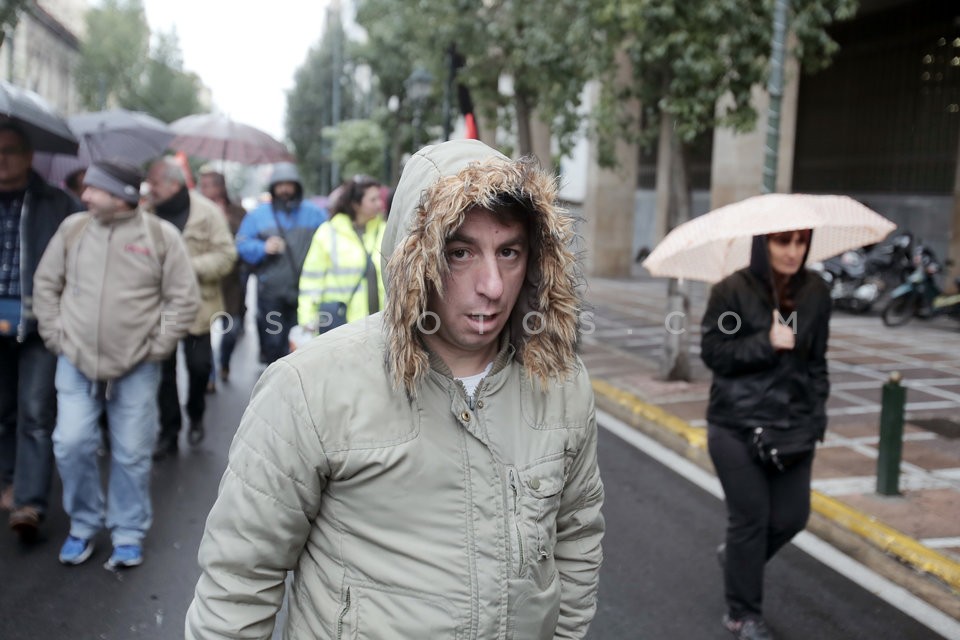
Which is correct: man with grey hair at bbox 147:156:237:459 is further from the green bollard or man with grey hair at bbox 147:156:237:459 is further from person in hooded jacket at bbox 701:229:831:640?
the green bollard

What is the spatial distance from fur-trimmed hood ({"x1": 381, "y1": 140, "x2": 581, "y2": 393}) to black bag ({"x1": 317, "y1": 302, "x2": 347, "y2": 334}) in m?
3.70

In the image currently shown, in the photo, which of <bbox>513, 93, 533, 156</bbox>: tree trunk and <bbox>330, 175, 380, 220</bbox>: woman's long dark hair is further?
<bbox>513, 93, 533, 156</bbox>: tree trunk

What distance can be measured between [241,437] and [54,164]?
7.03 m

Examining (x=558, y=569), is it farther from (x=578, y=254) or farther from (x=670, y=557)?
(x=670, y=557)

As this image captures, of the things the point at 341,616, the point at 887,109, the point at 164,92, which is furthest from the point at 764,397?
the point at 164,92

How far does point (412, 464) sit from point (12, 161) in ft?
12.9

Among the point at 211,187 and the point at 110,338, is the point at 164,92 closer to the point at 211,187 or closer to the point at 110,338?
the point at 211,187

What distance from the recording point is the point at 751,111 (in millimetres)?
9094

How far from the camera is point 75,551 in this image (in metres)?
4.54

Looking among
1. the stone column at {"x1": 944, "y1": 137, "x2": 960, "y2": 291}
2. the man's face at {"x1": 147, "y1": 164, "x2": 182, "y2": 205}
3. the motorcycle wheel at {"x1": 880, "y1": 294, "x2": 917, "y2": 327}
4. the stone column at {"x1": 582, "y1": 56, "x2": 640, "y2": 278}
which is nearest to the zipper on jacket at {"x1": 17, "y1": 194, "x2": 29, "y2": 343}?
the man's face at {"x1": 147, "y1": 164, "x2": 182, "y2": 205}

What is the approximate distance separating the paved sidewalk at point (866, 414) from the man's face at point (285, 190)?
8.85 ft

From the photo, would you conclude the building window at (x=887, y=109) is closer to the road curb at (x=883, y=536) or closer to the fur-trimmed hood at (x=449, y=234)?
the road curb at (x=883, y=536)

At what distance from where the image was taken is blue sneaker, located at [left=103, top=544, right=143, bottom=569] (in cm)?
450

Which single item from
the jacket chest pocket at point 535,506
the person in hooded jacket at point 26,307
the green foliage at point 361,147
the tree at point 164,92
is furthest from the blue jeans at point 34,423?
the tree at point 164,92
